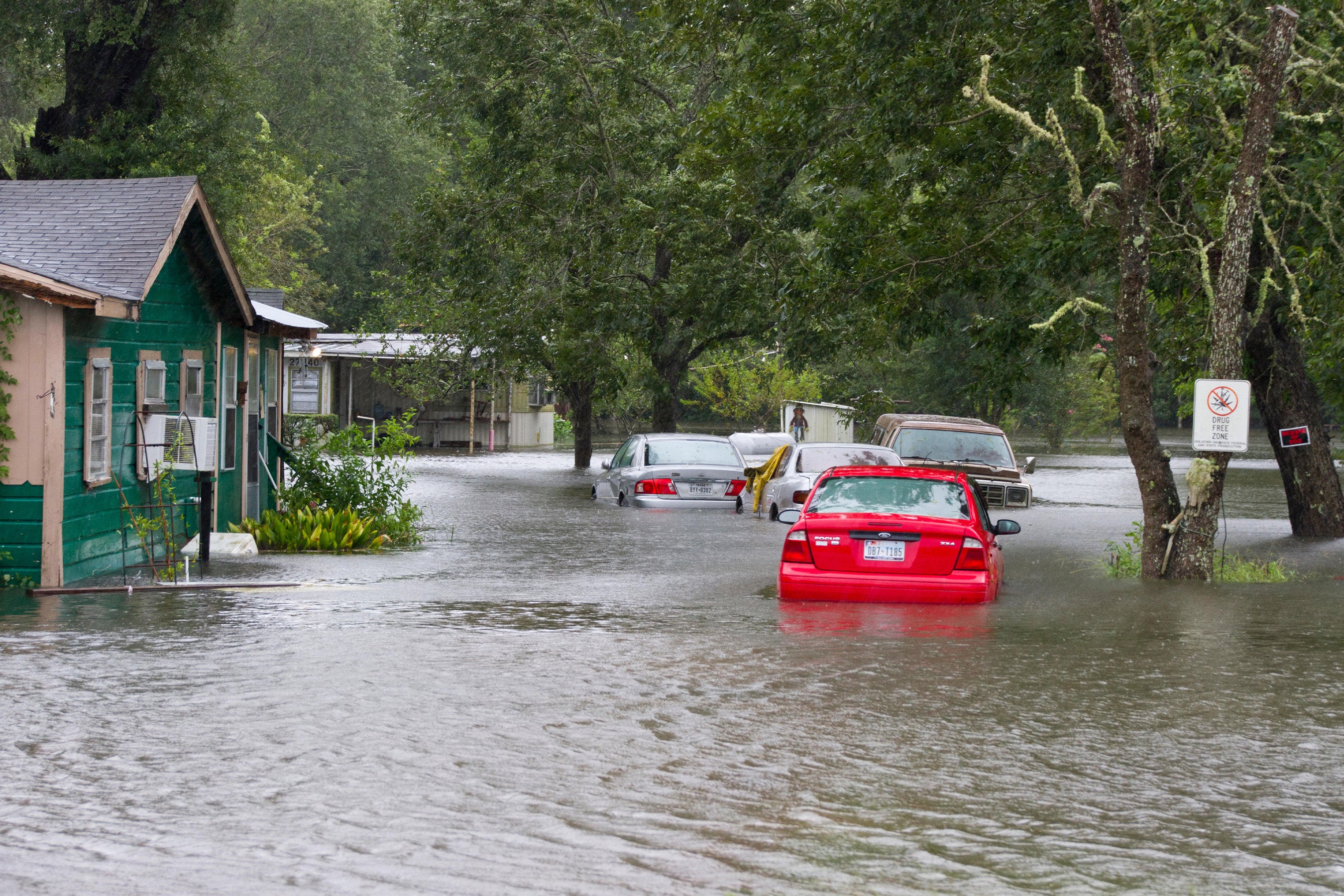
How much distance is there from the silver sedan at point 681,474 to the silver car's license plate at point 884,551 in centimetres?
1133

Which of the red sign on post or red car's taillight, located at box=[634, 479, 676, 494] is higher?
the red sign on post

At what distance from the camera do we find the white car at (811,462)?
21.6 m

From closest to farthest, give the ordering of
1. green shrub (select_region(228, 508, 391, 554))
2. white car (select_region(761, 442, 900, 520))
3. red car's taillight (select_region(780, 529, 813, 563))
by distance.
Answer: red car's taillight (select_region(780, 529, 813, 563)) < green shrub (select_region(228, 508, 391, 554)) < white car (select_region(761, 442, 900, 520))

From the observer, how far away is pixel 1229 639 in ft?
36.8

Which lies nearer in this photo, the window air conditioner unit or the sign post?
the sign post

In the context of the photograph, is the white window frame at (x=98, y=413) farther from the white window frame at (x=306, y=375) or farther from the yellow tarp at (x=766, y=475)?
the white window frame at (x=306, y=375)

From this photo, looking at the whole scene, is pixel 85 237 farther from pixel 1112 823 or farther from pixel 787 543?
pixel 1112 823

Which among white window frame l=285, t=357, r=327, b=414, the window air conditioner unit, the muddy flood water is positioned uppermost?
white window frame l=285, t=357, r=327, b=414

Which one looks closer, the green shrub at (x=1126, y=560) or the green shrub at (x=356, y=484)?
the green shrub at (x=1126, y=560)

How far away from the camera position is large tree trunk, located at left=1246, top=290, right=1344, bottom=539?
20.5 m

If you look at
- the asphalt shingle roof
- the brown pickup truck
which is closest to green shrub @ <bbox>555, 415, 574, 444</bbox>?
the brown pickup truck

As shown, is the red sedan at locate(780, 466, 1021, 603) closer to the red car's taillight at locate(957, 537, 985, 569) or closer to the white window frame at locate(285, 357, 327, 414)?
the red car's taillight at locate(957, 537, 985, 569)

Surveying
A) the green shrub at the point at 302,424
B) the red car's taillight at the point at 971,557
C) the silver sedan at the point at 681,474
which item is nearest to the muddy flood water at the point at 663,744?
the red car's taillight at the point at 971,557

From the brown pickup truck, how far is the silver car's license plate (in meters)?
12.0
